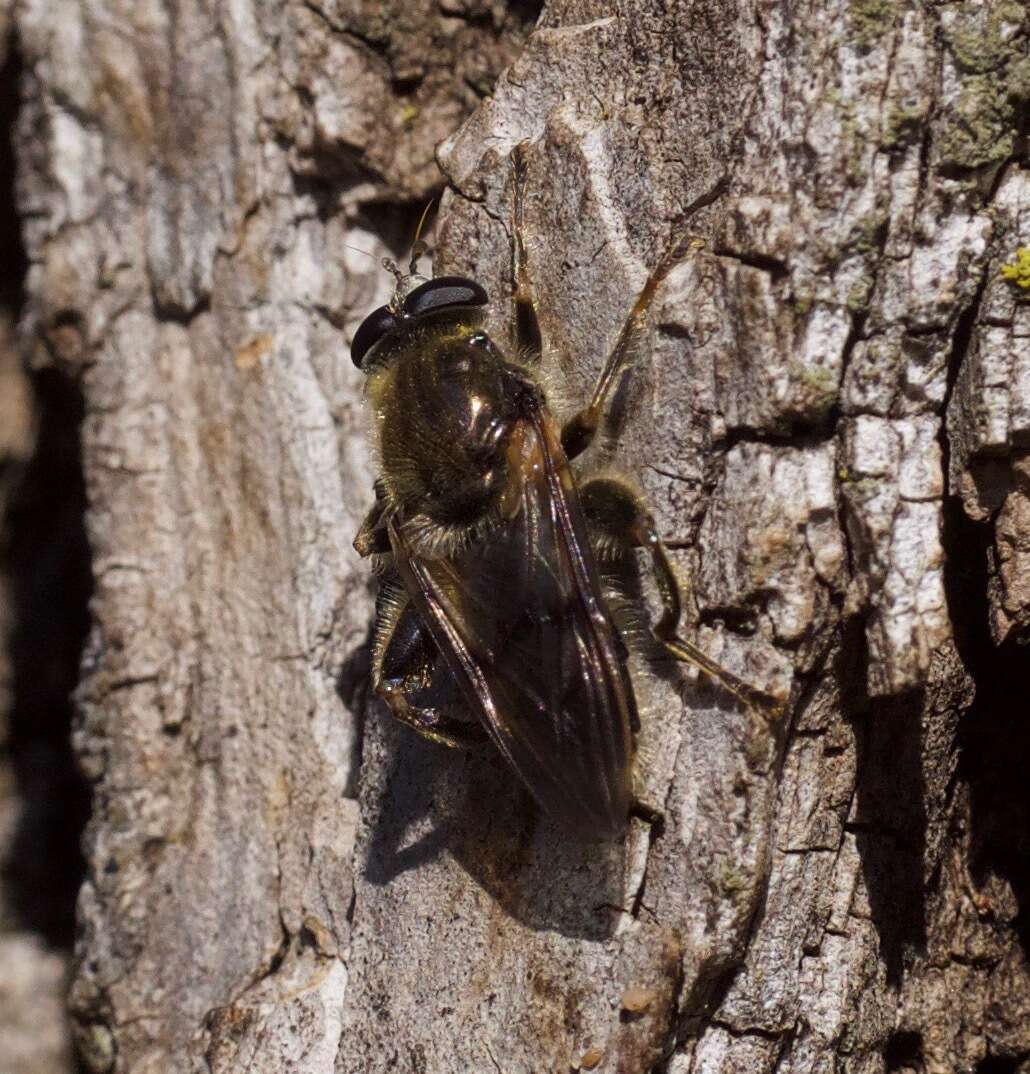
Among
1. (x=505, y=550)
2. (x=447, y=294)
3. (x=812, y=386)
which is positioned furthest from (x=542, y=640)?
(x=447, y=294)

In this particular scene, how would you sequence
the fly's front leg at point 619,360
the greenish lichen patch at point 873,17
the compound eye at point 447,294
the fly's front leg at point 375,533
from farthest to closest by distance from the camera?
the fly's front leg at point 375,533
the compound eye at point 447,294
the fly's front leg at point 619,360
the greenish lichen patch at point 873,17

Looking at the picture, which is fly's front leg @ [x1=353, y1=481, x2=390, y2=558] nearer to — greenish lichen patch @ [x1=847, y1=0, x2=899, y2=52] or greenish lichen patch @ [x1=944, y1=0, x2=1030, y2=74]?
greenish lichen patch @ [x1=847, y1=0, x2=899, y2=52]

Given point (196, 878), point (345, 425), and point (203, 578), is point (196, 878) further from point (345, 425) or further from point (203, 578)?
point (345, 425)

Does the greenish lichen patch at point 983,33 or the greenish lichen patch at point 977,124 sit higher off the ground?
the greenish lichen patch at point 983,33

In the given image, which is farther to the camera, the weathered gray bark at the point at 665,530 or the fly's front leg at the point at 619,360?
the fly's front leg at the point at 619,360

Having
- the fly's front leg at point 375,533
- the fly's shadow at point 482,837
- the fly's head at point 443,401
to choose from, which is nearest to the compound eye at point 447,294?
the fly's head at point 443,401

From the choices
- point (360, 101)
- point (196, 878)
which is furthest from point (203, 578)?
point (360, 101)

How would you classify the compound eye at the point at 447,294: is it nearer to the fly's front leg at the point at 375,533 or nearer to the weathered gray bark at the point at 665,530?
the weathered gray bark at the point at 665,530

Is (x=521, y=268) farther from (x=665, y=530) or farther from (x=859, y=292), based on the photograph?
(x=859, y=292)
